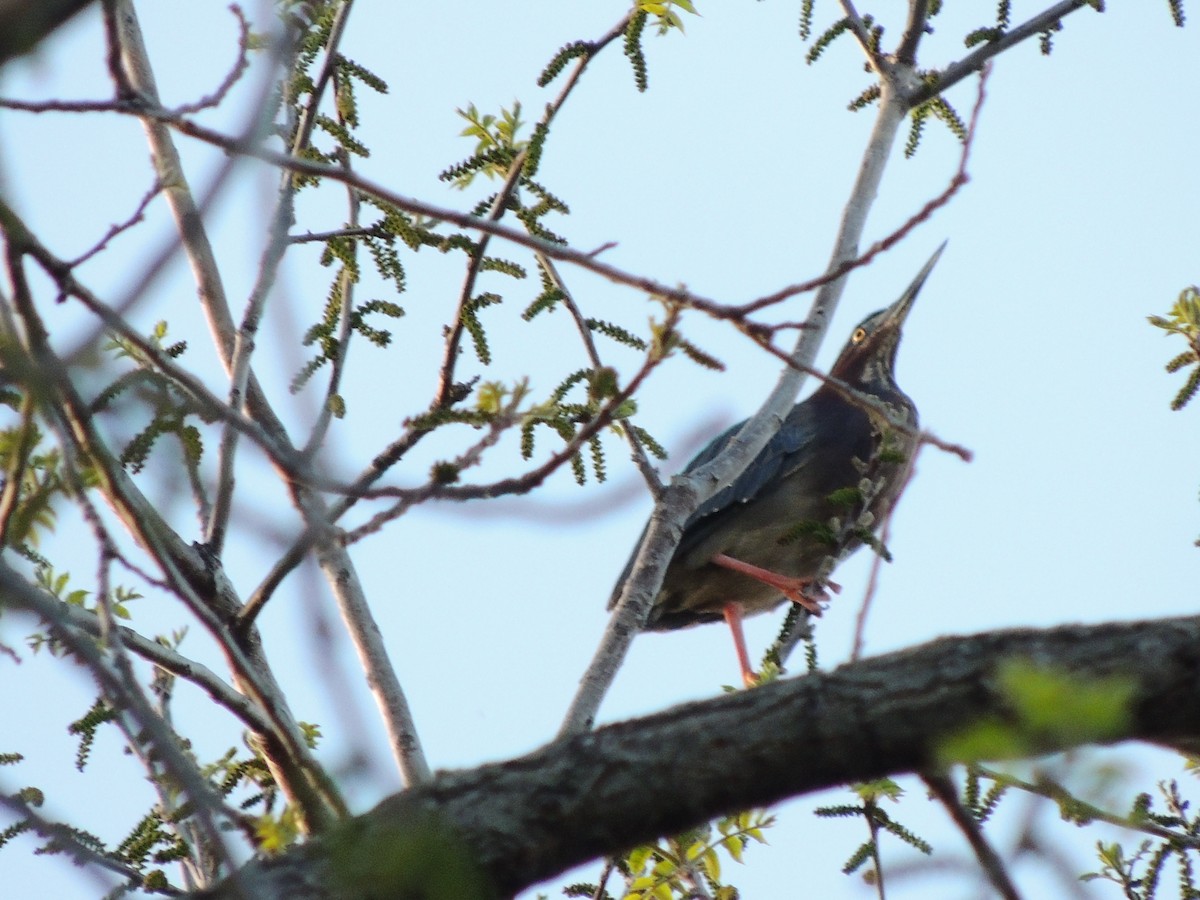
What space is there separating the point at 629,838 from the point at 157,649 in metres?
1.81

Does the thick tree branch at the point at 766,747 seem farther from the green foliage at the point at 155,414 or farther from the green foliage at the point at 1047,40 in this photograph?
the green foliage at the point at 1047,40

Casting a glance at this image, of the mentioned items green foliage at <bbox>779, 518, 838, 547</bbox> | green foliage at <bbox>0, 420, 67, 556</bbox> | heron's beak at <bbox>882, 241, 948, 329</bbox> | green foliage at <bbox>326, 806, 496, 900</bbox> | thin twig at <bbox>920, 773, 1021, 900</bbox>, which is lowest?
thin twig at <bbox>920, 773, 1021, 900</bbox>

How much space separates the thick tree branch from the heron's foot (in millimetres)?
3346

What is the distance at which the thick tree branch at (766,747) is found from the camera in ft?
6.54

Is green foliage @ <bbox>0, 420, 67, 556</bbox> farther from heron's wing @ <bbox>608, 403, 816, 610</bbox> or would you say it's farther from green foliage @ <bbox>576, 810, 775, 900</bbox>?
heron's wing @ <bbox>608, 403, 816, 610</bbox>

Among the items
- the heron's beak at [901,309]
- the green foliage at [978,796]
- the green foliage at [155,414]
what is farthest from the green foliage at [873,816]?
the heron's beak at [901,309]

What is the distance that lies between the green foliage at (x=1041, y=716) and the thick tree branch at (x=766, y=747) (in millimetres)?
26

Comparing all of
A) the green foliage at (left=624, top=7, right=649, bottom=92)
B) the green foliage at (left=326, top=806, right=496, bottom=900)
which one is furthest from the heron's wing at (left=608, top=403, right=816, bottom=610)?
the green foliage at (left=326, top=806, right=496, bottom=900)

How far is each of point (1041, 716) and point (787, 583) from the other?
4384 millimetres

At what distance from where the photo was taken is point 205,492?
12.8 feet

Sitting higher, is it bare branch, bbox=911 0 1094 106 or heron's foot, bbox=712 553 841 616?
bare branch, bbox=911 0 1094 106

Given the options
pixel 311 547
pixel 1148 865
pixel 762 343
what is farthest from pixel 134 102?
pixel 1148 865

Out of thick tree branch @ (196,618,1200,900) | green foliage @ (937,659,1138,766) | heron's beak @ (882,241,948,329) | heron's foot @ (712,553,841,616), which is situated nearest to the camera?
green foliage @ (937,659,1138,766)

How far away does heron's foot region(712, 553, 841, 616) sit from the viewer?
18.0 feet
